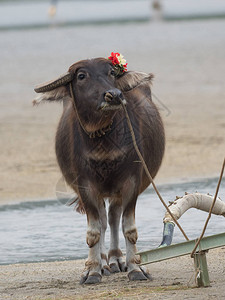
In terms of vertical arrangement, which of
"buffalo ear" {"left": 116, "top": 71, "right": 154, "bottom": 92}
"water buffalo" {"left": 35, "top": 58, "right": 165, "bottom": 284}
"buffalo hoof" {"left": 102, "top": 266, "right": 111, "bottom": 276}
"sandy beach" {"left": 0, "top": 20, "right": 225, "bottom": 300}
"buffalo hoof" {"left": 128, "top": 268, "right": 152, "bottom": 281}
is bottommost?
"sandy beach" {"left": 0, "top": 20, "right": 225, "bottom": 300}

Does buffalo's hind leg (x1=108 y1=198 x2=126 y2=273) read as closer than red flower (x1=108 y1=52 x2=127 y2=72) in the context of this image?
No

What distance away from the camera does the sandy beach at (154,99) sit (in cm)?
624

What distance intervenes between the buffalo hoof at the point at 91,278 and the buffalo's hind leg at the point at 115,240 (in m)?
0.50

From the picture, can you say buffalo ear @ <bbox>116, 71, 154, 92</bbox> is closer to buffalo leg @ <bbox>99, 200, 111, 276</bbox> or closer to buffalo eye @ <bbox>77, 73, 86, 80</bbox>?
buffalo eye @ <bbox>77, 73, 86, 80</bbox>

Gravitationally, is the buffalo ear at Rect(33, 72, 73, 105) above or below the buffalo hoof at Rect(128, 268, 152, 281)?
above

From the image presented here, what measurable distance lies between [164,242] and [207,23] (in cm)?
2727

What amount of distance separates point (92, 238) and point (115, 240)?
26.4 inches

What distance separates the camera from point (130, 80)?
20.9 ft

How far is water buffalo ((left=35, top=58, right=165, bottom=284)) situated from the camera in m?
6.11

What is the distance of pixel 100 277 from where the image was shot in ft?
21.1

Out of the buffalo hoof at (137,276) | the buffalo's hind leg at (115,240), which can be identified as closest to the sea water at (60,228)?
the buffalo's hind leg at (115,240)

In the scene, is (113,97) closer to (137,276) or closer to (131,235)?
(131,235)

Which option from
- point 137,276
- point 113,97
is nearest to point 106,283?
point 137,276

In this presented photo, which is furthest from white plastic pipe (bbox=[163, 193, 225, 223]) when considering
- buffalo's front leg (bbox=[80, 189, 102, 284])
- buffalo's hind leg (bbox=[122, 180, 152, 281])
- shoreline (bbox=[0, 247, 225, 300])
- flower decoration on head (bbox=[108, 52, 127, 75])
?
flower decoration on head (bbox=[108, 52, 127, 75])
